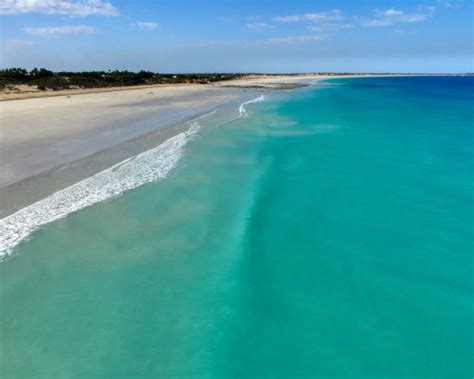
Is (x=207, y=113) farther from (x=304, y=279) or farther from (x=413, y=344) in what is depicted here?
(x=413, y=344)

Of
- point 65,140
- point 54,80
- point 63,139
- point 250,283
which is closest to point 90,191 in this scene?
point 250,283

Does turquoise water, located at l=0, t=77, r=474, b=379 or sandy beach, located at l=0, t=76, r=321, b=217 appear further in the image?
sandy beach, located at l=0, t=76, r=321, b=217

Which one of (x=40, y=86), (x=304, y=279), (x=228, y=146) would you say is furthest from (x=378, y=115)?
(x=40, y=86)

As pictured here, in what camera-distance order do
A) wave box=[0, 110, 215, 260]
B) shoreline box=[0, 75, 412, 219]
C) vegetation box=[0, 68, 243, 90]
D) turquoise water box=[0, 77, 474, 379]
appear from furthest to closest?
vegetation box=[0, 68, 243, 90]
shoreline box=[0, 75, 412, 219]
wave box=[0, 110, 215, 260]
turquoise water box=[0, 77, 474, 379]

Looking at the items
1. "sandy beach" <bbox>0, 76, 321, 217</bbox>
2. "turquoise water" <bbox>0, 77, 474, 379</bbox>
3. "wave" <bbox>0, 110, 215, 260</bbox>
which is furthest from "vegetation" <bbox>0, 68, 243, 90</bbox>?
"turquoise water" <bbox>0, 77, 474, 379</bbox>

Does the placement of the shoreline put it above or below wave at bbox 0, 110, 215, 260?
above

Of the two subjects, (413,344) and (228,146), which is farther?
(228,146)

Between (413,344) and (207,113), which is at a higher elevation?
(207,113)

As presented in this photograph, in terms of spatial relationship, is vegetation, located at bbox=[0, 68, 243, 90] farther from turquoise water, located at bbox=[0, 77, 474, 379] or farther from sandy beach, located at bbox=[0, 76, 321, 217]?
turquoise water, located at bbox=[0, 77, 474, 379]
